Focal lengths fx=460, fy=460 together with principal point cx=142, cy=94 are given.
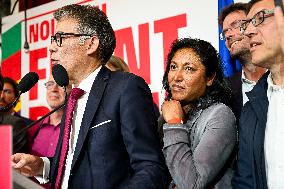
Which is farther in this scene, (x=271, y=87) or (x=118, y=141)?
(x=271, y=87)

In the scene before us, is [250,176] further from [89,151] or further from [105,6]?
[105,6]

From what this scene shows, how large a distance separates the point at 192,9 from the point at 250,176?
1587mm

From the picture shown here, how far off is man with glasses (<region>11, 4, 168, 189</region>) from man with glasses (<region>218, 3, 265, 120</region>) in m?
1.06

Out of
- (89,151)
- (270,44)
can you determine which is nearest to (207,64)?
(270,44)

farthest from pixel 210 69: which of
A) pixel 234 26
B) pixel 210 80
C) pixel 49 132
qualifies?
pixel 49 132

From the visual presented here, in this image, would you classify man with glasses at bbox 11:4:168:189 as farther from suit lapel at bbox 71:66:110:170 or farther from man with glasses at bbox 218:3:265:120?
man with glasses at bbox 218:3:265:120

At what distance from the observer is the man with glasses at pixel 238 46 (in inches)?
108

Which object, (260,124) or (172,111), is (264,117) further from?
(172,111)

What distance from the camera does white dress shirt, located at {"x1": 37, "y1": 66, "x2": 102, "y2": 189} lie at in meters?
1.80

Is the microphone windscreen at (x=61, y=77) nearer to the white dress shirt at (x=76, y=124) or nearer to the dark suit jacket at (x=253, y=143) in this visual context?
the white dress shirt at (x=76, y=124)

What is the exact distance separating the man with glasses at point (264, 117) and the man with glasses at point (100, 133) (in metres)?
0.39

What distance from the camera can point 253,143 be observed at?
1.86 m

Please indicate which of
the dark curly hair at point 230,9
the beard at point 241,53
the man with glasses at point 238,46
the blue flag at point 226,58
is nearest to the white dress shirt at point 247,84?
the man with glasses at point 238,46

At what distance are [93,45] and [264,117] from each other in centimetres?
78
